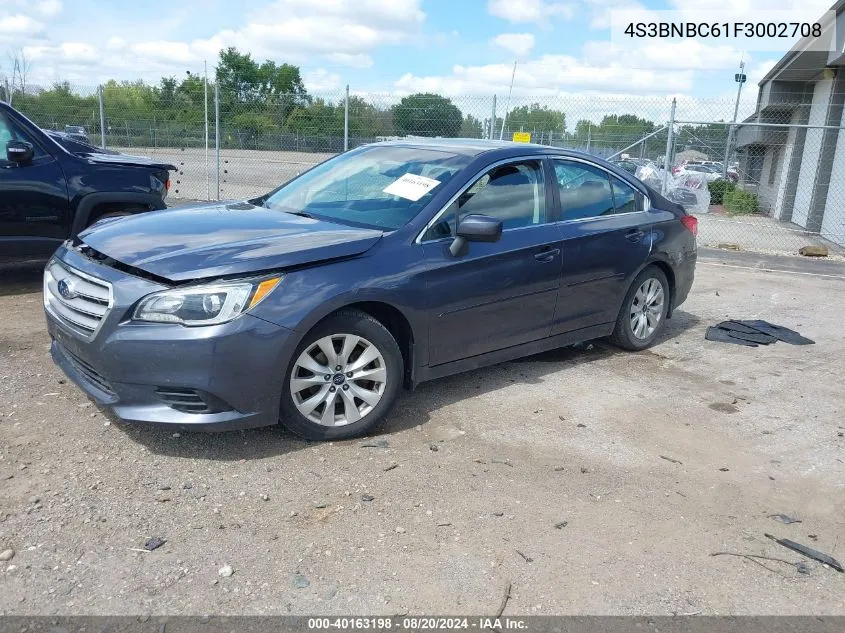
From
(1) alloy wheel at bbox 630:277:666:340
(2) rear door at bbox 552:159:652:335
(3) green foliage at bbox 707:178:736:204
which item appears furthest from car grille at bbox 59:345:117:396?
(3) green foliage at bbox 707:178:736:204

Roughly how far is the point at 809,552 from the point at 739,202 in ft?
69.9

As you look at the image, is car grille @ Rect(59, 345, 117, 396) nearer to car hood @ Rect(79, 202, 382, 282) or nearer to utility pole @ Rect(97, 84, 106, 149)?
car hood @ Rect(79, 202, 382, 282)

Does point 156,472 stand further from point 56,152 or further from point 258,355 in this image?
point 56,152

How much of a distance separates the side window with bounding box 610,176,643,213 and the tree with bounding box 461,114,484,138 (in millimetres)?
8641

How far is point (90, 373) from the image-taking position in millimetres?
3916

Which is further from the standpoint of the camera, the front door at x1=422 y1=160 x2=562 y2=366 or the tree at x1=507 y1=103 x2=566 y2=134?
the tree at x1=507 y1=103 x2=566 y2=134

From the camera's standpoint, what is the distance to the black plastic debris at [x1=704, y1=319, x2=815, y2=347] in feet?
22.6

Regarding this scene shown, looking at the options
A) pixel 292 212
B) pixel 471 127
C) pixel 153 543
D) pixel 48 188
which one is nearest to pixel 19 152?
pixel 48 188

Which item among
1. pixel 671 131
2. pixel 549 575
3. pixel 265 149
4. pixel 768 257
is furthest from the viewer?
pixel 265 149

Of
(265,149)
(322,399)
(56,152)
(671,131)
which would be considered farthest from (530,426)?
(265,149)

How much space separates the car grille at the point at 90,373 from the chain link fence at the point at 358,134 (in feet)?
29.7

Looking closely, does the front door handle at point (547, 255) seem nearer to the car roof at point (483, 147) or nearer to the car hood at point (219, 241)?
the car roof at point (483, 147)

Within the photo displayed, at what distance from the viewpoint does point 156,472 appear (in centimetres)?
373

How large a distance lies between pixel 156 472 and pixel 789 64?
19717 millimetres
